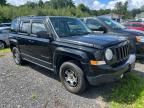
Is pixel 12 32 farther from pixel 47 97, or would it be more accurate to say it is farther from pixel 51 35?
pixel 47 97

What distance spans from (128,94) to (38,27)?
3214 mm

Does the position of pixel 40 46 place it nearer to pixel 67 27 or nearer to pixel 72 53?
pixel 67 27

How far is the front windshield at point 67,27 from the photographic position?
5223 millimetres

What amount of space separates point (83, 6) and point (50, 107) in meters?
95.0

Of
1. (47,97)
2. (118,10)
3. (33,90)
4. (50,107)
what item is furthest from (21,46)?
(118,10)

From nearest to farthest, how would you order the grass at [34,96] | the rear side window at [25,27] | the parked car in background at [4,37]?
the grass at [34,96]
the rear side window at [25,27]
the parked car in background at [4,37]

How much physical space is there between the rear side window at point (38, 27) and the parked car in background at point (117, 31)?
2.47 meters

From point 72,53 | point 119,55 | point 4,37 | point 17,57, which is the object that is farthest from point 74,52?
point 4,37

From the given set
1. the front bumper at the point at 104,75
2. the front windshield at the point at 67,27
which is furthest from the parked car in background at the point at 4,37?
the front bumper at the point at 104,75

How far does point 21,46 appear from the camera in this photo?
22.1 ft

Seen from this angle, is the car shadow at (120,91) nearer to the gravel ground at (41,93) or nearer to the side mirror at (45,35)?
the gravel ground at (41,93)

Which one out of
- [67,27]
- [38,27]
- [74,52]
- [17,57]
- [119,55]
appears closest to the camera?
[74,52]

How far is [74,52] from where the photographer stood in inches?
174

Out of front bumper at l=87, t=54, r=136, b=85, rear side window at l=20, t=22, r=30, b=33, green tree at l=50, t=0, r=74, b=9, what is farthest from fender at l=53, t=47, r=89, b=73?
green tree at l=50, t=0, r=74, b=9
